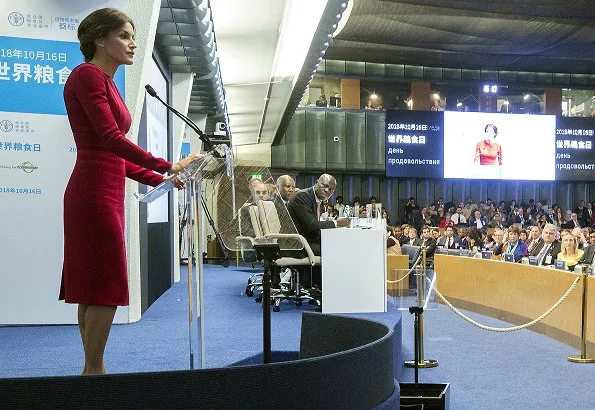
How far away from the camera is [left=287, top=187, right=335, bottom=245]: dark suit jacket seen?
5852 millimetres

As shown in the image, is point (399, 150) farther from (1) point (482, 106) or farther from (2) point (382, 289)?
(2) point (382, 289)

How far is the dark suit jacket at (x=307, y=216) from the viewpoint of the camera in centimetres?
585

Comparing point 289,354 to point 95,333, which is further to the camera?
point 289,354

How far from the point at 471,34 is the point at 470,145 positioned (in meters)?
3.14

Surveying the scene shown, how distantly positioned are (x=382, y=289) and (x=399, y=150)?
1234 cm

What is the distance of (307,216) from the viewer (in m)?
5.89

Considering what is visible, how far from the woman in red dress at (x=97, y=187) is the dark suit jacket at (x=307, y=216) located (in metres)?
3.97

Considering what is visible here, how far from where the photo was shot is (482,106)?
19.7m

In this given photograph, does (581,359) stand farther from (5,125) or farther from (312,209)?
(5,125)

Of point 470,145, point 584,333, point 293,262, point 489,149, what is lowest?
point 584,333

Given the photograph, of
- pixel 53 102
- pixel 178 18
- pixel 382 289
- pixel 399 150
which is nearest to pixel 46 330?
pixel 53 102

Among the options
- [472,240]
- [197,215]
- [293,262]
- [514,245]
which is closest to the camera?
[197,215]

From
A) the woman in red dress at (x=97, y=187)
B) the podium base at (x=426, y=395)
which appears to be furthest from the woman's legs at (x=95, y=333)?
the podium base at (x=426, y=395)

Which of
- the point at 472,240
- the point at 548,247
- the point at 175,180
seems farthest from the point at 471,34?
the point at 175,180
